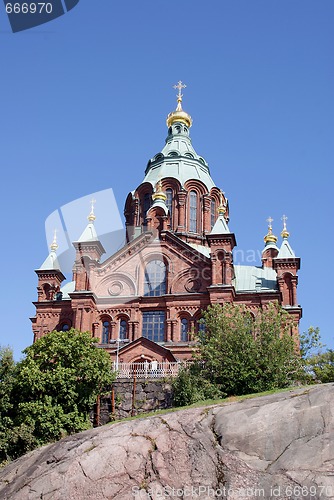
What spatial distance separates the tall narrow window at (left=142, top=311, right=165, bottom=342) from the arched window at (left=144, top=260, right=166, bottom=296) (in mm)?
1566

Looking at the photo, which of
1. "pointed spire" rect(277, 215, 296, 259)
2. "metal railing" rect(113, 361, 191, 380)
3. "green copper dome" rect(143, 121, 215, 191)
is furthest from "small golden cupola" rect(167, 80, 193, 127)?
"metal railing" rect(113, 361, 191, 380)

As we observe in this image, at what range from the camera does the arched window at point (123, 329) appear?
51628 mm

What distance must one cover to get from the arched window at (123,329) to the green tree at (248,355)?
13.2m

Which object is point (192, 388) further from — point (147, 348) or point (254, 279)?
point (254, 279)

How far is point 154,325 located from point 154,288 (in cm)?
280

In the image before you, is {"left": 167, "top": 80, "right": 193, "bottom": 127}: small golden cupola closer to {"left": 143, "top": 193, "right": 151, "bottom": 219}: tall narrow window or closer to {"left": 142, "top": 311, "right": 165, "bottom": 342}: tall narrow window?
{"left": 143, "top": 193, "right": 151, "bottom": 219}: tall narrow window

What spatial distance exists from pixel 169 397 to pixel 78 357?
17.1 ft

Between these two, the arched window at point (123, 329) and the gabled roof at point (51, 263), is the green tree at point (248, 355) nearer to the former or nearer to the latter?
the arched window at point (123, 329)

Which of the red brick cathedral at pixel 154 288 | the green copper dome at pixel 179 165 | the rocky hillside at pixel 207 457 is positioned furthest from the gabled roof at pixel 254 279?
the rocky hillside at pixel 207 457

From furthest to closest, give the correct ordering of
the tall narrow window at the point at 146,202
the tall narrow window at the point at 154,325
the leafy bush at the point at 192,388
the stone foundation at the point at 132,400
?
the tall narrow window at the point at 146,202 → the tall narrow window at the point at 154,325 → the stone foundation at the point at 132,400 → the leafy bush at the point at 192,388

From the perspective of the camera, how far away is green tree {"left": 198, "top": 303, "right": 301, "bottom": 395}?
35.5 metres

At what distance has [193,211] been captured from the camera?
63156 millimetres

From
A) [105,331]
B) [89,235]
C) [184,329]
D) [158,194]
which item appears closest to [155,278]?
[184,329]

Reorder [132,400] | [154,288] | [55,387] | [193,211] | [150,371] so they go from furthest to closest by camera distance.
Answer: [193,211] < [154,288] < [150,371] < [132,400] < [55,387]
